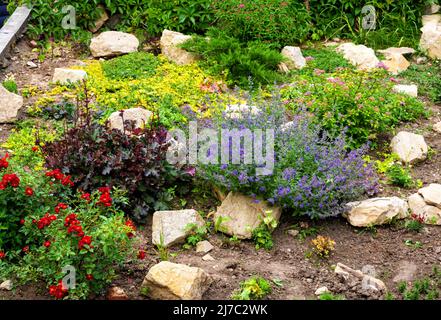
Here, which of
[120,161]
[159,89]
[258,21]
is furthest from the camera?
[258,21]

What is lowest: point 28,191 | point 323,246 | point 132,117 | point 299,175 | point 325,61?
point 325,61

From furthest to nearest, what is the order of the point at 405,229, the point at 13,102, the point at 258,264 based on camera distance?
the point at 13,102 < the point at 405,229 < the point at 258,264

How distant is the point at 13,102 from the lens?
23.9 ft

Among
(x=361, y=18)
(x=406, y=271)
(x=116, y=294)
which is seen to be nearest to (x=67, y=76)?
(x=116, y=294)

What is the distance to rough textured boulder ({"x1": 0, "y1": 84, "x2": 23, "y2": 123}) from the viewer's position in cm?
718

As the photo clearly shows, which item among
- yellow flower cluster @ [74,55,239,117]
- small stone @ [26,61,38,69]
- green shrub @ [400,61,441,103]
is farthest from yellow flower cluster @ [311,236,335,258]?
small stone @ [26,61,38,69]

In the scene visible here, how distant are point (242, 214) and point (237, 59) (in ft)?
9.73

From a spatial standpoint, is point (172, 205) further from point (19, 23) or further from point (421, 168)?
point (19, 23)

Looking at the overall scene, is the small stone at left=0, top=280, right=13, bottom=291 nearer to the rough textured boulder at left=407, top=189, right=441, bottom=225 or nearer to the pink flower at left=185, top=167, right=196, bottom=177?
the pink flower at left=185, top=167, right=196, bottom=177

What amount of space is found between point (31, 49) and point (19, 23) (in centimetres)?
42

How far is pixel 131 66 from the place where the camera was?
8508 millimetres

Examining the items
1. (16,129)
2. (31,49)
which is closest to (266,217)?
(16,129)

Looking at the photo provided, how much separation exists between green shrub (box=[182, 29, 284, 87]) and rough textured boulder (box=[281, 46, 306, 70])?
263 millimetres

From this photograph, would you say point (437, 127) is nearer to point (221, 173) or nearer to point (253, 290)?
point (221, 173)
